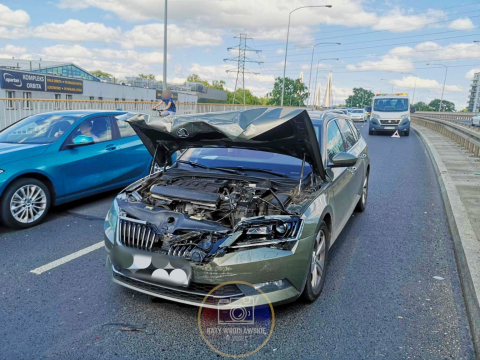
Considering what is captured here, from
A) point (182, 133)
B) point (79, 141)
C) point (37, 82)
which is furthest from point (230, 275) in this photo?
point (37, 82)

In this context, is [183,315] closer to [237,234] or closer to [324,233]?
[237,234]

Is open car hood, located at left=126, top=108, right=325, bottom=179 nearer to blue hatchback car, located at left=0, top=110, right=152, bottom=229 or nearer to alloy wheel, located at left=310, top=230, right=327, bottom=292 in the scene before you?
alloy wheel, located at left=310, top=230, right=327, bottom=292

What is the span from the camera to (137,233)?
332 cm

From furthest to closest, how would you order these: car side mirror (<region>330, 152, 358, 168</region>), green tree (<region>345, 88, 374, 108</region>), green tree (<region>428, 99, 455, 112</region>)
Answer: green tree (<region>428, 99, 455, 112</region>)
green tree (<region>345, 88, 374, 108</region>)
car side mirror (<region>330, 152, 358, 168</region>)

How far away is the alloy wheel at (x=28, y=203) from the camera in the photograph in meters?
5.38

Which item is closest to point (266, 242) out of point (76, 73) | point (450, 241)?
point (450, 241)

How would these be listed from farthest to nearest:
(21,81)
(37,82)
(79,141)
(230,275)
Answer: (37,82) < (21,81) < (79,141) < (230,275)

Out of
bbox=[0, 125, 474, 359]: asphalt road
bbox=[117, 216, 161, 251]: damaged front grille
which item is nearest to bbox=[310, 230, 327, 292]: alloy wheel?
bbox=[0, 125, 474, 359]: asphalt road

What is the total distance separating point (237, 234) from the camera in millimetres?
3148

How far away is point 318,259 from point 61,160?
13.6 ft

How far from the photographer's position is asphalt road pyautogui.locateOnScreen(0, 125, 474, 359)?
2.94 meters

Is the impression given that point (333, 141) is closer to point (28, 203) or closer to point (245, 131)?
point (245, 131)
